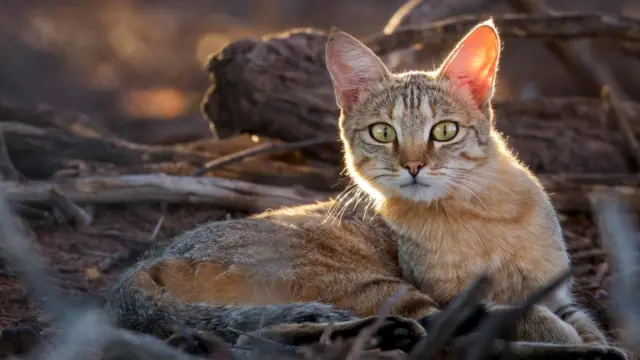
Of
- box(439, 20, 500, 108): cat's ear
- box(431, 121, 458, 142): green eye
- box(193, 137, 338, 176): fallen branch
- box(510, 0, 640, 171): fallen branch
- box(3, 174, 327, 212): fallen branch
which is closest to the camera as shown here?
box(431, 121, 458, 142): green eye

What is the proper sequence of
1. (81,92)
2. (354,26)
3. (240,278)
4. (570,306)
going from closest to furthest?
(240,278), (570,306), (81,92), (354,26)

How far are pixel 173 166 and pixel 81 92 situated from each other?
5.73 m

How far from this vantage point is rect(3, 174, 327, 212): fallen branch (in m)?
5.94

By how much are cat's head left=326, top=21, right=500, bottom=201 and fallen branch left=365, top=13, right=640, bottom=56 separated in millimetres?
1923

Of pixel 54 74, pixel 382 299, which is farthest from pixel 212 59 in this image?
pixel 54 74

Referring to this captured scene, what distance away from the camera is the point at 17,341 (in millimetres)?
Answer: 3742

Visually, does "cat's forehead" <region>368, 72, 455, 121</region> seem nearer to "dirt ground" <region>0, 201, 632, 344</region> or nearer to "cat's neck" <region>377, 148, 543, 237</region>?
"cat's neck" <region>377, 148, 543, 237</region>

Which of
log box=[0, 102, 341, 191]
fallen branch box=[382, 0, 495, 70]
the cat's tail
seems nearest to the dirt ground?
log box=[0, 102, 341, 191]

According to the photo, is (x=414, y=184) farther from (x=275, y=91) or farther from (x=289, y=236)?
(x=275, y=91)

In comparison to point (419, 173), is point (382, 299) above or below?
below

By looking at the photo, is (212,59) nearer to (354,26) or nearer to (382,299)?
(382,299)

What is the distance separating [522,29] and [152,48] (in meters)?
8.52

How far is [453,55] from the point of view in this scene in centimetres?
459

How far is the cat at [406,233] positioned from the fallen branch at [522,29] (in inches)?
78.4
